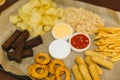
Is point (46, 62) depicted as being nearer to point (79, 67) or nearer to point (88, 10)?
point (79, 67)

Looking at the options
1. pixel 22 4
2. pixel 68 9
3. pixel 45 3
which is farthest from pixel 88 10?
pixel 22 4

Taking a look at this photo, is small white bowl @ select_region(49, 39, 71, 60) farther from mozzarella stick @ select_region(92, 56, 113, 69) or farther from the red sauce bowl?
mozzarella stick @ select_region(92, 56, 113, 69)

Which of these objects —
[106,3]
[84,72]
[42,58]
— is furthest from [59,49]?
[106,3]

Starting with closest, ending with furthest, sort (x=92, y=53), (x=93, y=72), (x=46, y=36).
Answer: (x=93, y=72) < (x=92, y=53) < (x=46, y=36)

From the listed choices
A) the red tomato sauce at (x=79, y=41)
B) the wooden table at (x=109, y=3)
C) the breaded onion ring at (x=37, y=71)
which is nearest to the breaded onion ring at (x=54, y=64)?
the breaded onion ring at (x=37, y=71)

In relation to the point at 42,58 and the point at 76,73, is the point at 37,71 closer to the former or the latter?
the point at 42,58

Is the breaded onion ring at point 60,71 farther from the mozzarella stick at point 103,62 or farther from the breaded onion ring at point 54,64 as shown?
the mozzarella stick at point 103,62

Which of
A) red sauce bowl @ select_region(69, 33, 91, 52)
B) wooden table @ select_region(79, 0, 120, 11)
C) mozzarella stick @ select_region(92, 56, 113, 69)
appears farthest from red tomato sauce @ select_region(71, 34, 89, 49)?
wooden table @ select_region(79, 0, 120, 11)
